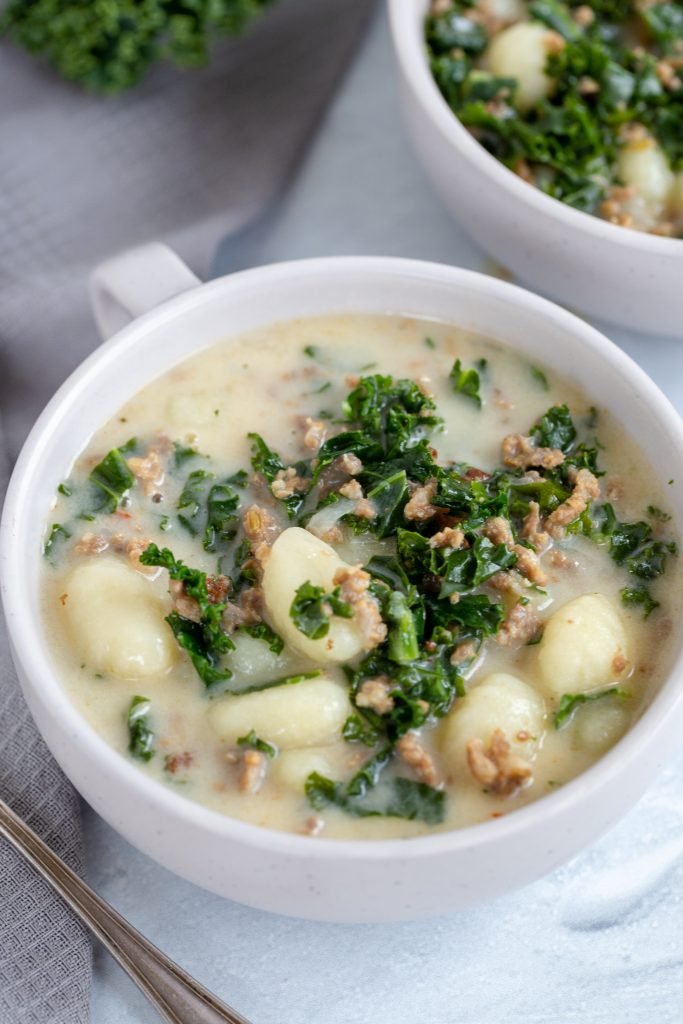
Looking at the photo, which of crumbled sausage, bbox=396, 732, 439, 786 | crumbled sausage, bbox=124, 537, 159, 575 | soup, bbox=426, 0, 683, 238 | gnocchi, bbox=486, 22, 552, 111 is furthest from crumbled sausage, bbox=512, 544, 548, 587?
gnocchi, bbox=486, 22, 552, 111

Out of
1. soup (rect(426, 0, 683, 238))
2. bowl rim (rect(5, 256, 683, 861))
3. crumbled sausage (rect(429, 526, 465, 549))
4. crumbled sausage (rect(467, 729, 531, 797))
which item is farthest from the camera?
soup (rect(426, 0, 683, 238))

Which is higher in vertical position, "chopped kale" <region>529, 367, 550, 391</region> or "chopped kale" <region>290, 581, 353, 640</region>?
"chopped kale" <region>529, 367, 550, 391</region>

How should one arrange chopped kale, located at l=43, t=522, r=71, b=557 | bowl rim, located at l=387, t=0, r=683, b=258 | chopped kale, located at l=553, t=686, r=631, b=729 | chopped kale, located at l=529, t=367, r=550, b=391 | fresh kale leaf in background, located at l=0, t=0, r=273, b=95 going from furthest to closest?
fresh kale leaf in background, located at l=0, t=0, r=273, b=95, bowl rim, located at l=387, t=0, r=683, b=258, chopped kale, located at l=529, t=367, r=550, b=391, chopped kale, located at l=43, t=522, r=71, b=557, chopped kale, located at l=553, t=686, r=631, b=729

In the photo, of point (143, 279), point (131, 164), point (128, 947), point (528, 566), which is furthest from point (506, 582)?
point (131, 164)

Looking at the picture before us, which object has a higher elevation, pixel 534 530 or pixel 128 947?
pixel 534 530

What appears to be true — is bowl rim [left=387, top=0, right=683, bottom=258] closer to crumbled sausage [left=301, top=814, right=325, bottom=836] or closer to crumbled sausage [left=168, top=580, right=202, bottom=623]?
crumbled sausage [left=168, top=580, right=202, bottom=623]

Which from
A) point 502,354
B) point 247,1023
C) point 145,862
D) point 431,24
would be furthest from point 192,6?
point 247,1023

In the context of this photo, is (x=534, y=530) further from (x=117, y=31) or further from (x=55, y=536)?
(x=117, y=31)

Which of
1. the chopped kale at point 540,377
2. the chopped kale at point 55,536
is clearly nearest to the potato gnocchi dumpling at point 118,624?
the chopped kale at point 55,536
